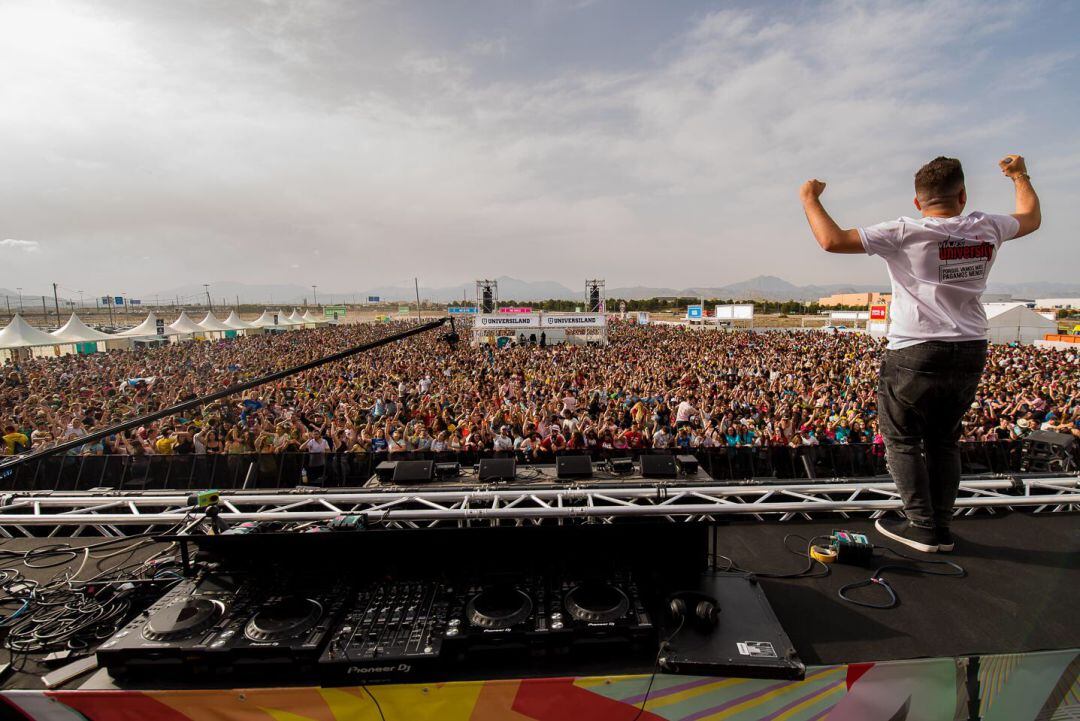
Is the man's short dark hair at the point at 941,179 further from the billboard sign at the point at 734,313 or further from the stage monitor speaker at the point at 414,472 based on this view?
the billboard sign at the point at 734,313

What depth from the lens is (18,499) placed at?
3.33 m

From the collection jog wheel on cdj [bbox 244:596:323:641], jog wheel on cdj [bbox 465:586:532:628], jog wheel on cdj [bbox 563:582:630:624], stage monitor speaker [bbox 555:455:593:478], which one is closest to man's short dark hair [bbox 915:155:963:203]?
jog wheel on cdj [bbox 563:582:630:624]

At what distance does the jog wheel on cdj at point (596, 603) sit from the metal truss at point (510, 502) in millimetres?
707

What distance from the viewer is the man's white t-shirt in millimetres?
2201

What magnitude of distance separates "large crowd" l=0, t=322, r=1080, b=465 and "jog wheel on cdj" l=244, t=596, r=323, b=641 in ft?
12.1

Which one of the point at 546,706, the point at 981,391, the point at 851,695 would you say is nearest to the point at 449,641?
the point at 546,706

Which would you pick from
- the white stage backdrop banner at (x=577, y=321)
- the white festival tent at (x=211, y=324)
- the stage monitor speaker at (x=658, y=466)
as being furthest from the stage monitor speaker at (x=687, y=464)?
the white festival tent at (x=211, y=324)

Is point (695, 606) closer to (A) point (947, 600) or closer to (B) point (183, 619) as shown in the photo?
(A) point (947, 600)

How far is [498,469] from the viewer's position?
3576 millimetres

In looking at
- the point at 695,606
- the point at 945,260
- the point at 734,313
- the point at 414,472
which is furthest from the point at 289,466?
the point at 734,313

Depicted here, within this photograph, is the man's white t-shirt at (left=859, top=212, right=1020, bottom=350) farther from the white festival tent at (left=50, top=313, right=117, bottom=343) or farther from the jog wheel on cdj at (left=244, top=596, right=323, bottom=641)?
the white festival tent at (left=50, top=313, right=117, bottom=343)

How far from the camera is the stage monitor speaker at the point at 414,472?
369 cm

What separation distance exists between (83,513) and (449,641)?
289cm

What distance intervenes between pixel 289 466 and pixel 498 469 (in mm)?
2922
